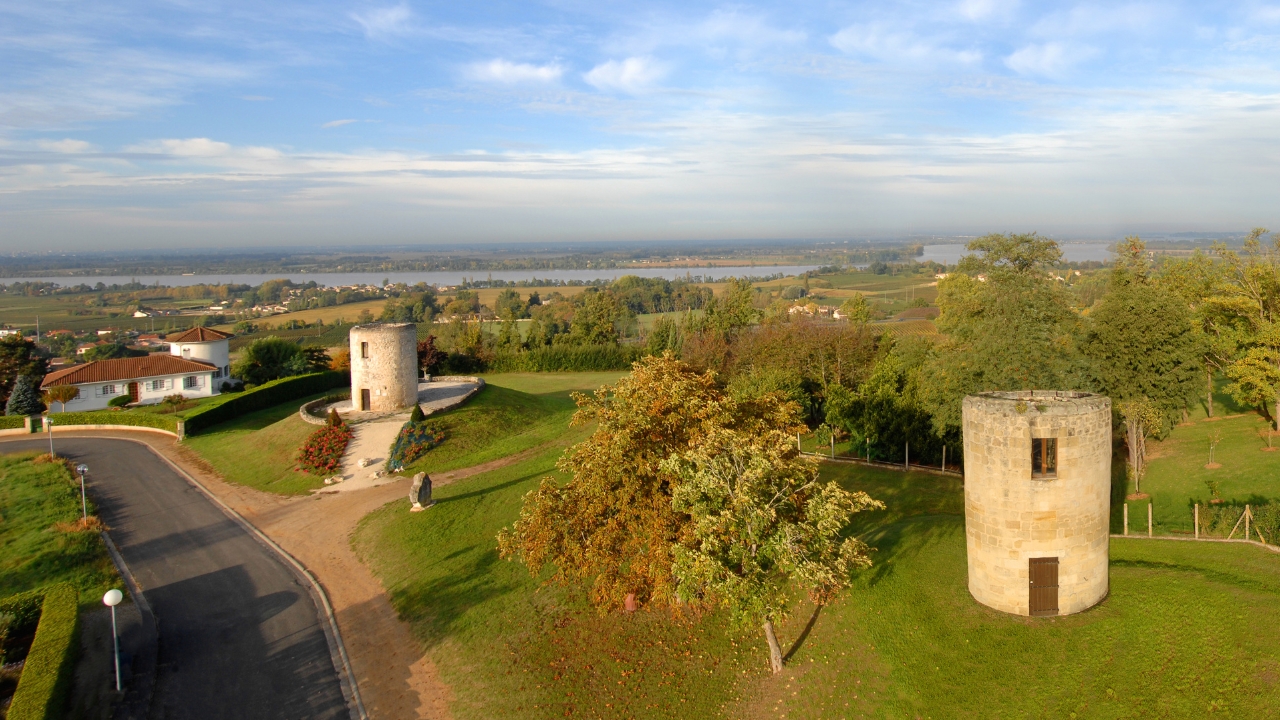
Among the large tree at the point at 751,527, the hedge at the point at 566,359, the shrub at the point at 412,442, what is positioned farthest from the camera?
the hedge at the point at 566,359

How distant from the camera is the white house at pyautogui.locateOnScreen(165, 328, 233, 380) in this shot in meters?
53.4

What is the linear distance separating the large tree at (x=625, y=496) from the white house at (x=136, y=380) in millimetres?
42617

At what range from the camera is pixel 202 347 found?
5372 cm

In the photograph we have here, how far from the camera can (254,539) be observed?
2336 centimetres

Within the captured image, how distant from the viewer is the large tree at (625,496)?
1482cm

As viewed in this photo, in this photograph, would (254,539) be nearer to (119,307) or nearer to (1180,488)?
(1180,488)

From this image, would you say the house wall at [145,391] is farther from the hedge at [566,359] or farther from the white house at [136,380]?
the hedge at [566,359]

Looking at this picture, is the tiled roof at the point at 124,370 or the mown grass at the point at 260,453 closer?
the mown grass at the point at 260,453

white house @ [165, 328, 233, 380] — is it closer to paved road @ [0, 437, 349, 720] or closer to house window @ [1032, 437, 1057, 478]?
paved road @ [0, 437, 349, 720]

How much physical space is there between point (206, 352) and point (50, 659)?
149 ft

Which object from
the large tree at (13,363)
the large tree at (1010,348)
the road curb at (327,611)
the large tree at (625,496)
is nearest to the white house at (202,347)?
the large tree at (13,363)

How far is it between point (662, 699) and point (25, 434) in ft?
133

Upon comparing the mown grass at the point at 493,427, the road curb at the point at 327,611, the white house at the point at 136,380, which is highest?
the white house at the point at 136,380

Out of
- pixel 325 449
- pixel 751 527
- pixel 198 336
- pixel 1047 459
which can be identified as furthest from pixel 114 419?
pixel 1047 459
